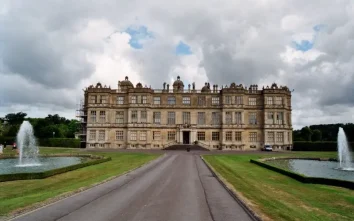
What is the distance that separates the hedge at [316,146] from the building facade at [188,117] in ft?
7.05

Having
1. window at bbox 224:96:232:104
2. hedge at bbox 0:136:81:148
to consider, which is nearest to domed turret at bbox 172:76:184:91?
window at bbox 224:96:232:104

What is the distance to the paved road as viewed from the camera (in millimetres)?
12375

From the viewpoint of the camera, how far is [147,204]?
48.1 feet

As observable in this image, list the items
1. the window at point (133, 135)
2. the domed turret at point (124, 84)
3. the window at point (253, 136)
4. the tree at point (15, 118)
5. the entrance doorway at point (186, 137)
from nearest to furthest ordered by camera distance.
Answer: the window at point (133, 135)
the window at point (253, 136)
the entrance doorway at point (186, 137)
the domed turret at point (124, 84)
the tree at point (15, 118)

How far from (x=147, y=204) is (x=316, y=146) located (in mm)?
66872

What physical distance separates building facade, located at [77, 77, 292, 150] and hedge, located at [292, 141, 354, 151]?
84.6 inches

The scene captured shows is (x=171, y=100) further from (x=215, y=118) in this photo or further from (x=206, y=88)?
(x=215, y=118)

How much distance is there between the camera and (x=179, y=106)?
248 feet

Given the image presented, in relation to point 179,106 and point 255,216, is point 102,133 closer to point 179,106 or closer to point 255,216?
point 179,106

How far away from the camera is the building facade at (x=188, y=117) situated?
243 feet

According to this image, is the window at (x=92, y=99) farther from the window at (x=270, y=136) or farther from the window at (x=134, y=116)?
the window at (x=270, y=136)

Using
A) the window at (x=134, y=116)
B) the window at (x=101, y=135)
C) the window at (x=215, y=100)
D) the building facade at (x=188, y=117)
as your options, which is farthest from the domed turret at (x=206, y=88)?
the window at (x=101, y=135)

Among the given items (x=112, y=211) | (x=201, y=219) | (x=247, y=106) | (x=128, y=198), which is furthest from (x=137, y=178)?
(x=247, y=106)

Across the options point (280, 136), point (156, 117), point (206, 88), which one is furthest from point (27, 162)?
point (280, 136)
